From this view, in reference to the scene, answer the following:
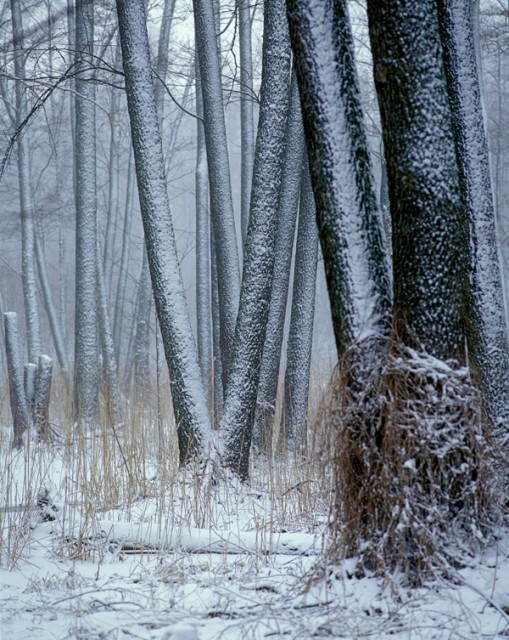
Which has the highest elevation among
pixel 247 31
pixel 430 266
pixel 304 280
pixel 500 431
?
pixel 247 31

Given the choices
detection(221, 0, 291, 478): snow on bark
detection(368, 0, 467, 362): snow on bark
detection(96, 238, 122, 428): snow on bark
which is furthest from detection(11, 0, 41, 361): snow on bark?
detection(368, 0, 467, 362): snow on bark

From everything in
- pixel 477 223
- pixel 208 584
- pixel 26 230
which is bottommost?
pixel 208 584

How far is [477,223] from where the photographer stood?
9.87 ft

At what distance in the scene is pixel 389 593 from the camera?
2.16 m

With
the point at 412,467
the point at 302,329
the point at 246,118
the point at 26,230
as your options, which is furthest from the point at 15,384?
the point at 412,467

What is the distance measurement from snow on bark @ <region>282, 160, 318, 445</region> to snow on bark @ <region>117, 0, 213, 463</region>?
1401 millimetres

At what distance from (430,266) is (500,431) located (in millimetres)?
984

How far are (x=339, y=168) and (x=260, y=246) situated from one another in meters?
1.57

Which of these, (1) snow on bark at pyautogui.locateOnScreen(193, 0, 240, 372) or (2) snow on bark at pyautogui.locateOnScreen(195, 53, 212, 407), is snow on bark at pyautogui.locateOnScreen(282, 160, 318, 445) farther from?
(2) snow on bark at pyautogui.locateOnScreen(195, 53, 212, 407)

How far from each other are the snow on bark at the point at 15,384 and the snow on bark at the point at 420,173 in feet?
14.8

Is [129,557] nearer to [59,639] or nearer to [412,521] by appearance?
[59,639]

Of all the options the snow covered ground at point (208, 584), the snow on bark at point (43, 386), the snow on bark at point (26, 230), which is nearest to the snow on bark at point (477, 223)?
the snow covered ground at point (208, 584)

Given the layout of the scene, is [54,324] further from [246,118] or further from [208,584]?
[208,584]

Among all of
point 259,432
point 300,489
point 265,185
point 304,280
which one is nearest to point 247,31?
point 304,280
